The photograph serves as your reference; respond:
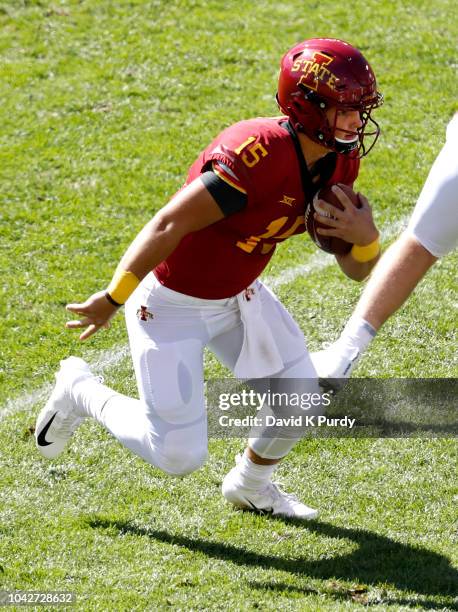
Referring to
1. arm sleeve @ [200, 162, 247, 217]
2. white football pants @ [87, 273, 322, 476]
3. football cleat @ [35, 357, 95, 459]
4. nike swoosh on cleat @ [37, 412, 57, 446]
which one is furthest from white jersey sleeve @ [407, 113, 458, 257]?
nike swoosh on cleat @ [37, 412, 57, 446]

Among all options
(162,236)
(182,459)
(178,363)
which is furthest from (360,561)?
(162,236)

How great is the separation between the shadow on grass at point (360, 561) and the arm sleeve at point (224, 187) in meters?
1.61

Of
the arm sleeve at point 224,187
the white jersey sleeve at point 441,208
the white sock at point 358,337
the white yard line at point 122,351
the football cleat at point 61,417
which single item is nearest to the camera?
the white jersey sleeve at point 441,208

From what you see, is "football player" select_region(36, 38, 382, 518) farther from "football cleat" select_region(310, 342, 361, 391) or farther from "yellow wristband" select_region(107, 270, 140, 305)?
"football cleat" select_region(310, 342, 361, 391)

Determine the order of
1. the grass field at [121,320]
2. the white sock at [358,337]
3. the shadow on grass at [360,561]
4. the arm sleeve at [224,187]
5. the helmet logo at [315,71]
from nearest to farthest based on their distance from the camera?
the arm sleeve at [224,187] → the helmet logo at [315,71] → the white sock at [358,337] → the shadow on grass at [360,561] → the grass field at [121,320]

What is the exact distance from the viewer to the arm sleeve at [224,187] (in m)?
4.60

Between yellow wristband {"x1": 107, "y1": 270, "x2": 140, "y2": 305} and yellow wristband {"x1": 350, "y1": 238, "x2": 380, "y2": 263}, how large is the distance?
3.23ft

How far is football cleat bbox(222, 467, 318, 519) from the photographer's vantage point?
5527 millimetres

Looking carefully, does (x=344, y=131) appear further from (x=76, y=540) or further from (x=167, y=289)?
(x=76, y=540)

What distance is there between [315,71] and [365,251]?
818 millimetres

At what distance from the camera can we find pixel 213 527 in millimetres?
5449

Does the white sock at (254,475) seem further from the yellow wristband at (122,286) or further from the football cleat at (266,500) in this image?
the yellow wristband at (122,286)

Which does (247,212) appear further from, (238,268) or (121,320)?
(121,320)

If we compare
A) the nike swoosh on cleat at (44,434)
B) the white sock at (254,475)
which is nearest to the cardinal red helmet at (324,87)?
the white sock at (254,475)
